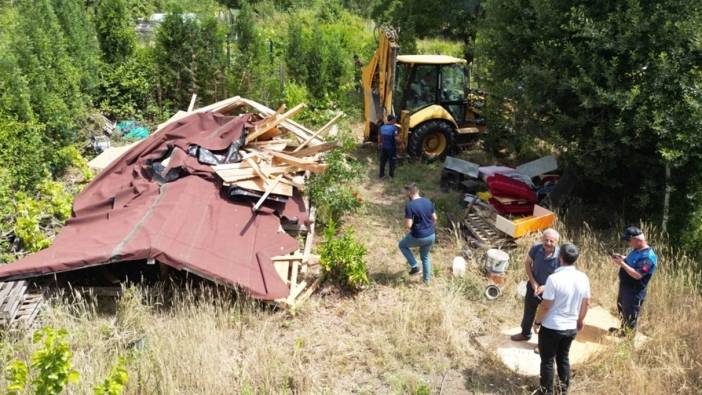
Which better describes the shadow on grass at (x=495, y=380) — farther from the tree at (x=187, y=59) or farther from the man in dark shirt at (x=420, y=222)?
the tree at (x=187, y=59)

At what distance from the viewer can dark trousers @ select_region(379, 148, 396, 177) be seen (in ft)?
36.0

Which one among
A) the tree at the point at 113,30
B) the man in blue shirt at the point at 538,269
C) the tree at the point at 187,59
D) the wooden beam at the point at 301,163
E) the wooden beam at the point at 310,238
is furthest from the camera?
the tree at the point at 187,59

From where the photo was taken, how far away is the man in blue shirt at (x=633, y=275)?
18.6ft

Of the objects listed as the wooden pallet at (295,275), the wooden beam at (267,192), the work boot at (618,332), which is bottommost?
the work boot at (618,332)

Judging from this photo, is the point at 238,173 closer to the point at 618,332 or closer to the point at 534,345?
the point at 534,345

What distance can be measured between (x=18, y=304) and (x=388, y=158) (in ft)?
23.7

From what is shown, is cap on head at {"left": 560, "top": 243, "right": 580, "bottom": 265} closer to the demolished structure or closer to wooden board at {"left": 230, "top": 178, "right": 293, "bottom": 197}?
the demolished structure

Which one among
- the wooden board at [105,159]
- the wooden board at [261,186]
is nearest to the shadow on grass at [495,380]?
the wooden board at [261,186]

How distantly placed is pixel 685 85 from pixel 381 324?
5.43 m


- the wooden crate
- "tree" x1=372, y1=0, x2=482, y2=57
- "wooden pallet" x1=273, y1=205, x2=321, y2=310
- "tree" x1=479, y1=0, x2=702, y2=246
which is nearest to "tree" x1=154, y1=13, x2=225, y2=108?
"tree" x1=372, y1=0, x2=482, y2=57

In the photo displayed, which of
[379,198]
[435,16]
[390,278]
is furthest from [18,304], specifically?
[435,16]

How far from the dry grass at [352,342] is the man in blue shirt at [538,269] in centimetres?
60

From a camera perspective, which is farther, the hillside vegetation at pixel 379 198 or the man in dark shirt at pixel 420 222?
the man in dark shirt at pixel 420 222

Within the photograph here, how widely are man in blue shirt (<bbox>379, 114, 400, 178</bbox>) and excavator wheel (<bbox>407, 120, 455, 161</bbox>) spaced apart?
1.82ft
